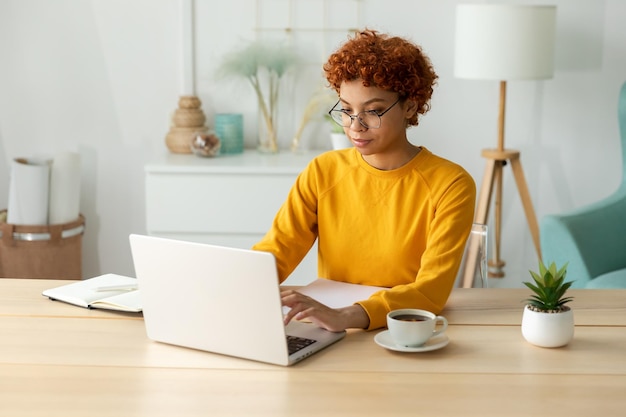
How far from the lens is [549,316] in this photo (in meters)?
1.65

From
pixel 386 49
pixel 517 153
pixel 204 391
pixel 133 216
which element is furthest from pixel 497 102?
pixel 204 391

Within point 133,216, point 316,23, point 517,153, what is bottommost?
point 133,216

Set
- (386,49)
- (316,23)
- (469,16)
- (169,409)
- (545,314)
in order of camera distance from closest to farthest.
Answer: (169,409) < (545,314) < (386,49) < (469,16) < (316,23)

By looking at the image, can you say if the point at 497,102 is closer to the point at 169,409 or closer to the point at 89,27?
the point at 89,27

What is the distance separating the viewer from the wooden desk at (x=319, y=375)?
1393mm

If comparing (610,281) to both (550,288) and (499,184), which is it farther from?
(550,288)

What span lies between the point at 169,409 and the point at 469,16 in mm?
2564

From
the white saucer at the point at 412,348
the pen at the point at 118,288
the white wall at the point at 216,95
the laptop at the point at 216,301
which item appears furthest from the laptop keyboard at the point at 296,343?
the white wall at the point at 216,95

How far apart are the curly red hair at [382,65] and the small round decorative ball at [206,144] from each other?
5.99ft

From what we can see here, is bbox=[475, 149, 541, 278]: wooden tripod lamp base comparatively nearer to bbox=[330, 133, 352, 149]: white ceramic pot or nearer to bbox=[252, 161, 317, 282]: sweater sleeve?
bbox=[330, 133, 352, 149]: white ceramic pot

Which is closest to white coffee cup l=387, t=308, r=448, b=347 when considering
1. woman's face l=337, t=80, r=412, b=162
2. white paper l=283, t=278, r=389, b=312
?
white paper l=283, t=278, r=389, b=312

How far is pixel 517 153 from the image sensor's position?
376 centimetres

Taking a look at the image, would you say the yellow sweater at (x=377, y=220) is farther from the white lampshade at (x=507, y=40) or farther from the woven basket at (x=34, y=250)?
the woven basket at (x=34, y=250)

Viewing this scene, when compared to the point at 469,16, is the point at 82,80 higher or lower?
lower
